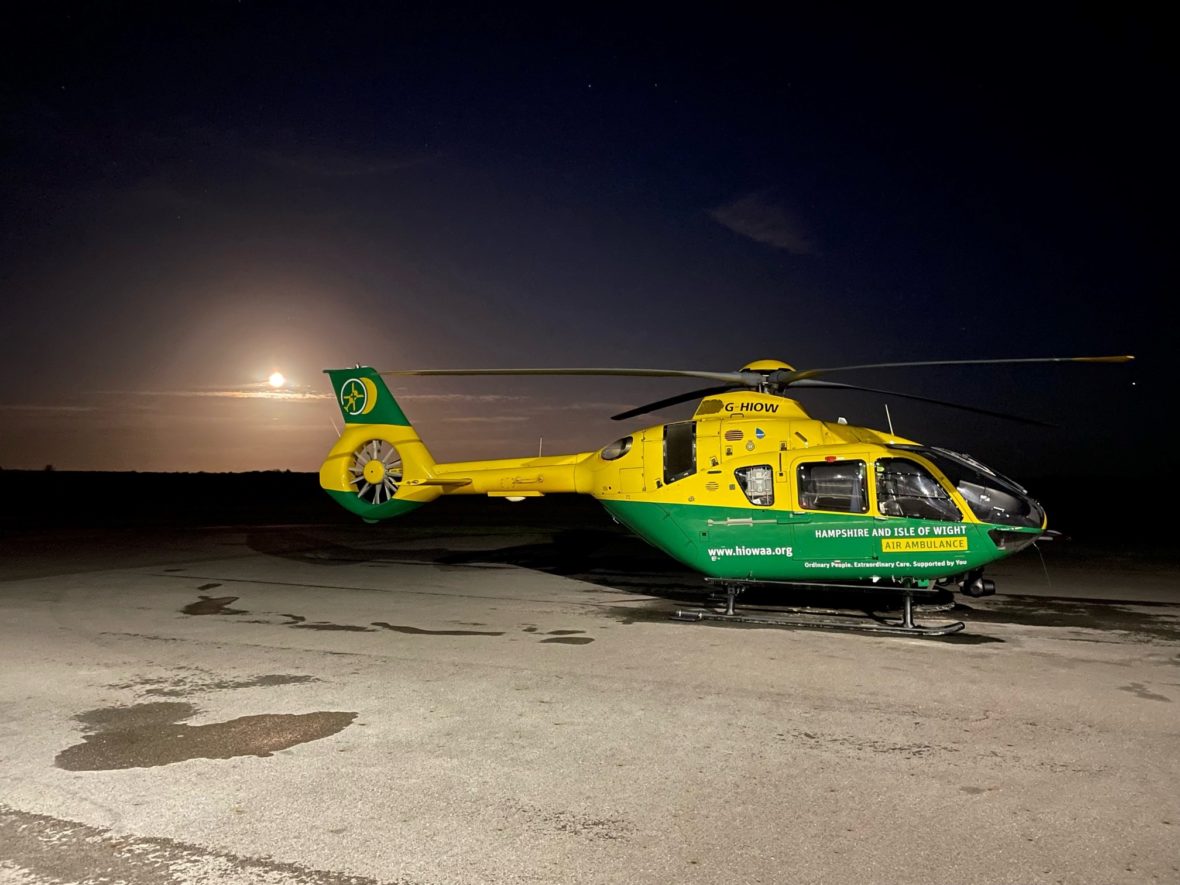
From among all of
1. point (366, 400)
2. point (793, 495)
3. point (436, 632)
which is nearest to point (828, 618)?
point (793, 495)

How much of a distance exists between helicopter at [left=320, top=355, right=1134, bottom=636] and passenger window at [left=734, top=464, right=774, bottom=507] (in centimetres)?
2

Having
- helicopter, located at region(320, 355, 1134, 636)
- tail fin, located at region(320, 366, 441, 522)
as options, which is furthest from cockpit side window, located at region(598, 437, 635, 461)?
tail fin, located at region(320, 366, 441, 522)

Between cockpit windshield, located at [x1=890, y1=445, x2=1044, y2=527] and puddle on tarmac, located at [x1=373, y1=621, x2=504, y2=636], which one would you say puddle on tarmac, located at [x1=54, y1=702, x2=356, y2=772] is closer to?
puddle on tarmac, located at [x1=373, y1=621, x2=504, y2=636]

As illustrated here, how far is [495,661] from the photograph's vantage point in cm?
841

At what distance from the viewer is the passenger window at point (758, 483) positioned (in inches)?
421

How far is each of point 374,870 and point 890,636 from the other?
7.26 meters

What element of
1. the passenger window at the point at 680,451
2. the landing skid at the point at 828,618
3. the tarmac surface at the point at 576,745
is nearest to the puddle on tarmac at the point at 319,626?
the tarmac surface at the point at 576,745

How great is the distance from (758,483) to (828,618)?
6.40 ft

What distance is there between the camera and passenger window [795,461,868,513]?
10.2m

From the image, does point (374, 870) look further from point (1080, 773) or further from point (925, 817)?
point (1080, 773)

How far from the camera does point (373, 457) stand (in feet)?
47.1

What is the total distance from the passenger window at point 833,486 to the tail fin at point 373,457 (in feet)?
20.9

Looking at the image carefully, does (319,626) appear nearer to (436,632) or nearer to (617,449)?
(436,632)

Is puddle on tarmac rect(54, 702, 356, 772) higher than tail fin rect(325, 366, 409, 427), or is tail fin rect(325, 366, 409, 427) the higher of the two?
tail fin rect(325, 366, 409, 427)
